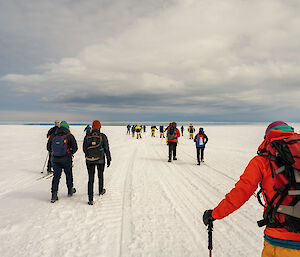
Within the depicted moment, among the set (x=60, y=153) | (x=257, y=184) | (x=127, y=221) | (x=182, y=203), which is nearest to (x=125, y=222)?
(x=127, y=221)

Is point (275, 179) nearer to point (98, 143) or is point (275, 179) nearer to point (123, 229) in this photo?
point (123, 229)

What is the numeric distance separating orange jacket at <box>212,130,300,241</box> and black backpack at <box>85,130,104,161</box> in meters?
3.72

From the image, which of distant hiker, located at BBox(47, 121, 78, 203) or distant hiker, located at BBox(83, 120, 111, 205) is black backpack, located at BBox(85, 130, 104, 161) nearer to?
distant hiker, located at BBox(83, 120, 111, 205)

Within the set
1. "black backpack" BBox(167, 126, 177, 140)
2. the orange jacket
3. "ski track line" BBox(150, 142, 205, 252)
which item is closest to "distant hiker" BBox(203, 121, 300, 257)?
the orange jacket

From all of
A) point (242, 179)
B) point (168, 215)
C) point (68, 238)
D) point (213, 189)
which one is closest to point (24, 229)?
point (68, 238)

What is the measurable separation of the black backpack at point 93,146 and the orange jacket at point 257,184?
372cm

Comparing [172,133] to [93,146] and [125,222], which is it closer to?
[93,146]

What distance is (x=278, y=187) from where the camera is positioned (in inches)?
62.7

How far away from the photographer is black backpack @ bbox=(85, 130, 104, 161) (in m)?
5.05

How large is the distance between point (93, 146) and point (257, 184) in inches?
159

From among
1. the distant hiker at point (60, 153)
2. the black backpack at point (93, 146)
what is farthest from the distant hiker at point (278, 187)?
the distant hiker at point (60, 153)

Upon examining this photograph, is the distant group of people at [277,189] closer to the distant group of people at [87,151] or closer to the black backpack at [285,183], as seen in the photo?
the black backpack at [285,183]

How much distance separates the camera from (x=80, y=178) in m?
7.67

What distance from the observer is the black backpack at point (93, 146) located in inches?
199
